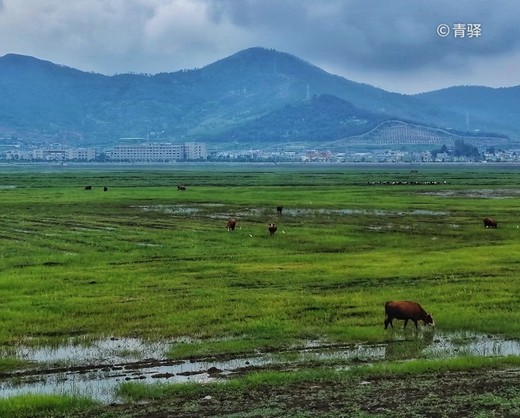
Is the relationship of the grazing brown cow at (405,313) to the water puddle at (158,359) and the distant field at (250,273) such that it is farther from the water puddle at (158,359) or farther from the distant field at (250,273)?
the distant field at (250,273)

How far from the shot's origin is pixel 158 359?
50.1 ft

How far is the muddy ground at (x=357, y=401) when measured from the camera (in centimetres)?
1144

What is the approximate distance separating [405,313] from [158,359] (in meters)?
6.77

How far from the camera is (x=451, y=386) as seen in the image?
12.9 metres

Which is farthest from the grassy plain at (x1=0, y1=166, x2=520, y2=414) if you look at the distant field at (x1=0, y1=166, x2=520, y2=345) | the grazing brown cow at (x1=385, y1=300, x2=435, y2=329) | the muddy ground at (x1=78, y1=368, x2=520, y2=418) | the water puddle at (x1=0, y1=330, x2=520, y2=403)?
the muddy ground at (x1=78, y1=368, x2=520, y2=418)

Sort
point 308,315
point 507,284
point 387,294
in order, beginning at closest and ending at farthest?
point 308,315 → point 387,294 → point 507,284

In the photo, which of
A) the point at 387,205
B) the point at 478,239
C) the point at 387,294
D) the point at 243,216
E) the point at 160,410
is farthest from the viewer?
the point at 387,205

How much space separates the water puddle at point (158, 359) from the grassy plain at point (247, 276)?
2.02ft

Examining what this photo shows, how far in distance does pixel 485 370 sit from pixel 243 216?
1497 inches

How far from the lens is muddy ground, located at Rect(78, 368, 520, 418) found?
11438 millimetres

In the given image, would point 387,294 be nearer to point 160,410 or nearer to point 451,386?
point 451,386

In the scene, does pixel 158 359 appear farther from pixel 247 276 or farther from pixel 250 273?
pixel 250 273

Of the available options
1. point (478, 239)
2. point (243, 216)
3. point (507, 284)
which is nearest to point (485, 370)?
point (507, 284)

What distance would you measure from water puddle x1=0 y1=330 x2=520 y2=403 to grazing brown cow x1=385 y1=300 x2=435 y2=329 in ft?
1.39
